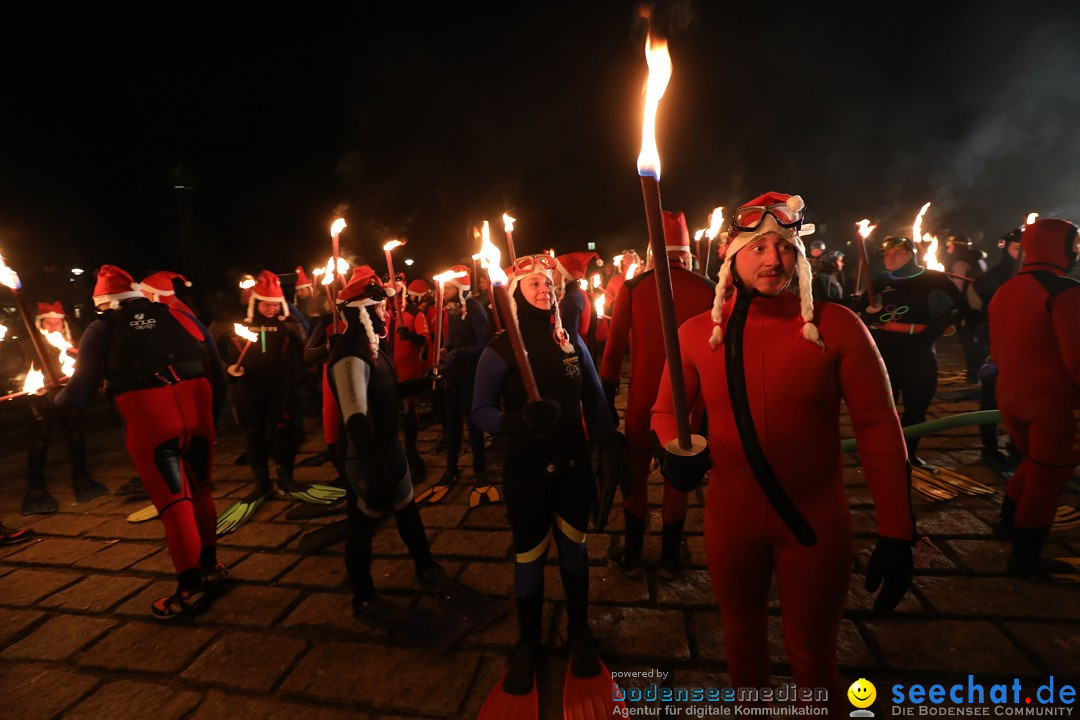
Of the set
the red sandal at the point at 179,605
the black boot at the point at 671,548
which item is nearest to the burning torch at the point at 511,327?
the black boot at the point at 671,548

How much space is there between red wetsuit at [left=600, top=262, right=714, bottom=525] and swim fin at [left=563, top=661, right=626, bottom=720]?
119 cm

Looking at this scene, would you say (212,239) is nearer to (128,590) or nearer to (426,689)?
(128,590)

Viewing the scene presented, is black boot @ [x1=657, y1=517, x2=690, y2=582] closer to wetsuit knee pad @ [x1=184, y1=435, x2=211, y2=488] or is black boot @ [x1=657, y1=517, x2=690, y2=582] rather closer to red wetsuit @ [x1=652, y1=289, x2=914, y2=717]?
red wetsuit @ [x1=652, y1=289, x2=914, y2=717]

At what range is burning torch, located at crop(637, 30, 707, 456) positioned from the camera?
1.46m

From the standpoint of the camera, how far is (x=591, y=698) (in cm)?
241

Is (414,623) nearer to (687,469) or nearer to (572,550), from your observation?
(572,550)

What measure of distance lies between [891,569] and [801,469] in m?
0.50

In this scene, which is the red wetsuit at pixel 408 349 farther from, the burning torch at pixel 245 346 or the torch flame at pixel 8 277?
the torch flame at pixel 8 277

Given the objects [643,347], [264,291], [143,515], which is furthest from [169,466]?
[643,347]

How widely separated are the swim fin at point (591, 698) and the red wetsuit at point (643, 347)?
1193 mm

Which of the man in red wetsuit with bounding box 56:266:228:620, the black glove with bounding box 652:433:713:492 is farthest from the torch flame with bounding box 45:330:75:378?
the black glove with bounding box 652:433:713:492

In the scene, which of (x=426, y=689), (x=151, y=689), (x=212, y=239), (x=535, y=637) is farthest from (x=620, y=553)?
(x=212, y=239)

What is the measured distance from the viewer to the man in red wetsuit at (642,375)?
3.40 m

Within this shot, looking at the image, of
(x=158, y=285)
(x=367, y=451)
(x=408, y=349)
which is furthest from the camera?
(x=408, y=349)
